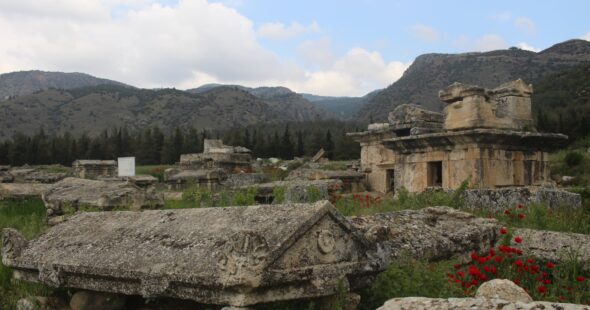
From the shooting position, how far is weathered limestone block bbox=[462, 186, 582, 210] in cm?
982

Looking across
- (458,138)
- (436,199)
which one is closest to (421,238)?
(436,199)

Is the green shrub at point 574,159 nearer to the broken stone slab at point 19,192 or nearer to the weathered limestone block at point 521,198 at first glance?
the weathered limestone block at point 521,198

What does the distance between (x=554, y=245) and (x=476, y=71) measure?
119790 mm

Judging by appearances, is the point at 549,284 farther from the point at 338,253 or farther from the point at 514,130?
the point at 514,130

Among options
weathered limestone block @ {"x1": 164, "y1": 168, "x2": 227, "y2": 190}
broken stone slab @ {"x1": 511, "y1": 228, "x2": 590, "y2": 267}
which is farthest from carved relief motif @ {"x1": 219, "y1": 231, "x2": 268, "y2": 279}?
weathered limestone block @ {"x1": 164, "y1": 168, "x2": 227, "y2": 190}

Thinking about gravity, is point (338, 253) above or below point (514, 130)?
below

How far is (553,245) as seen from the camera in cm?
683

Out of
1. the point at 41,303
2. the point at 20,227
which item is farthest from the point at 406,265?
the point at 20,227

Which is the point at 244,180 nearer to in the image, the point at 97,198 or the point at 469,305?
the point at 97,198

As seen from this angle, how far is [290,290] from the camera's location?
13.9 feet

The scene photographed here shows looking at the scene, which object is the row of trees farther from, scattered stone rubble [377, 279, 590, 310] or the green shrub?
scattered stone rubble [377, 279, 590, 310]

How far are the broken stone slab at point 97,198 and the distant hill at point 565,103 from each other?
1493 inches

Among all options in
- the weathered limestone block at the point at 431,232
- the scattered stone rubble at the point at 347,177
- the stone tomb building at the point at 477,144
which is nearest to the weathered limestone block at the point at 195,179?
the scattered stone rubble at the point at 347,177

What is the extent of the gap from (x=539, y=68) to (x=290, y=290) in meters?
118
